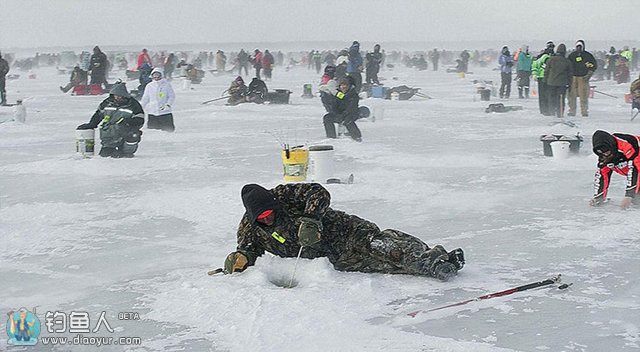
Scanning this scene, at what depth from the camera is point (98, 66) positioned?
25594 mm

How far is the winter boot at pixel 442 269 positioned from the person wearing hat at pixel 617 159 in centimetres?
268

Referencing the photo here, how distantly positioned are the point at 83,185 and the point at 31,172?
147cm

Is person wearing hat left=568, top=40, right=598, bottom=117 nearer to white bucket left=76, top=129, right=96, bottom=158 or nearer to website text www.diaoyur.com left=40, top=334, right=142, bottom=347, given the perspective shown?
white bucket left=76, top=129, right=96, bottom=158

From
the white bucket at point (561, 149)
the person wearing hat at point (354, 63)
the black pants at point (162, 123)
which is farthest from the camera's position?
the person wearing hat at point (354, 63)

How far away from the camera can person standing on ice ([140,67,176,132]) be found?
50.2 ft

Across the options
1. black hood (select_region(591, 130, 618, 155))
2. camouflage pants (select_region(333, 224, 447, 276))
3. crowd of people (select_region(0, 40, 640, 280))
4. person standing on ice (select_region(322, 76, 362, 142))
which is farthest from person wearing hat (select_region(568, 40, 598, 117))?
camouflage pants (select_region(333, 224, 447, 276))

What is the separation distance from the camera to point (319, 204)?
17.8 ft

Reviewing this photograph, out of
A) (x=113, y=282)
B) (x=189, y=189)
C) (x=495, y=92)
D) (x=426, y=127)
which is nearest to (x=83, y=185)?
(x=189, y=189)

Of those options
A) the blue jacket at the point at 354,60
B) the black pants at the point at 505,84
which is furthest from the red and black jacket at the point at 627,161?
the black pants at the point at 505,84

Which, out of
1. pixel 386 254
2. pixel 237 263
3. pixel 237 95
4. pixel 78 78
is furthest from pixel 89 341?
pixel 78 78

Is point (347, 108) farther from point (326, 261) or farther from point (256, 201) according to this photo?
point (256, 201)

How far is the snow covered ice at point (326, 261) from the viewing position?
15.3 feet

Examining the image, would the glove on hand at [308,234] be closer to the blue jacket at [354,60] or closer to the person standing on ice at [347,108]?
the person standing on ice at [347,108]

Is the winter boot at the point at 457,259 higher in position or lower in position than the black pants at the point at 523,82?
lower
